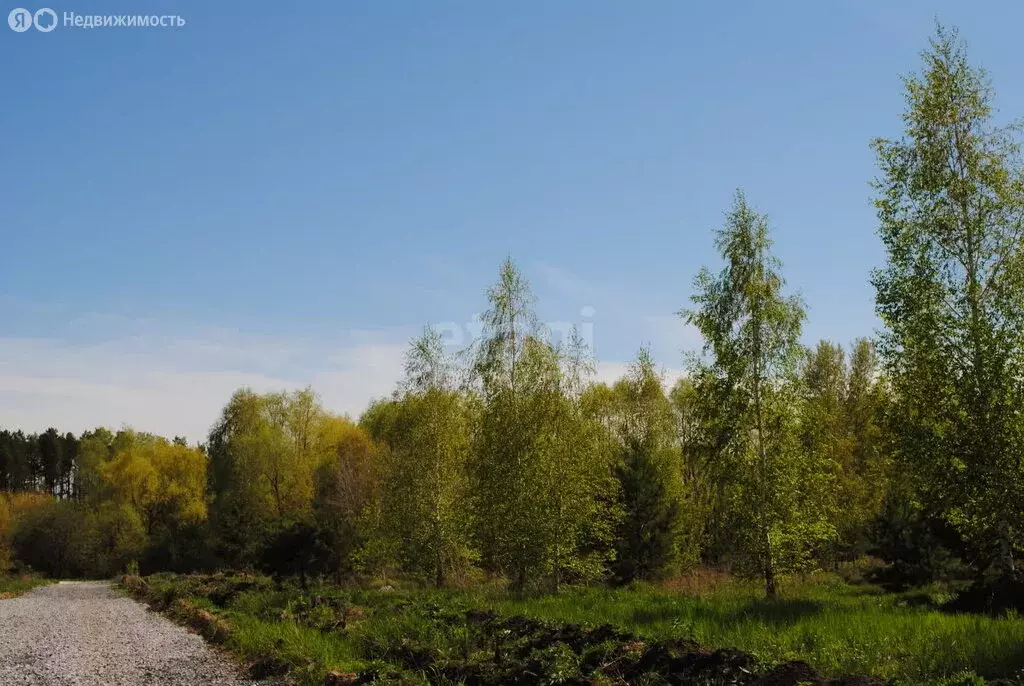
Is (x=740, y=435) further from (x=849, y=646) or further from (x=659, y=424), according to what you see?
(x=659, y=424)

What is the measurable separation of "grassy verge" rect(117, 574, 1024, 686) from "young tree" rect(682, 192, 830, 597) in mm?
3435

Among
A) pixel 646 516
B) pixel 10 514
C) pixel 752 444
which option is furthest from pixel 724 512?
pixel 10 514

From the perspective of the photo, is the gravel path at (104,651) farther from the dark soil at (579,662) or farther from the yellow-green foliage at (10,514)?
the yellow-green foliage at (10,514)

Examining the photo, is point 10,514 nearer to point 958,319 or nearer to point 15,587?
point 15,587

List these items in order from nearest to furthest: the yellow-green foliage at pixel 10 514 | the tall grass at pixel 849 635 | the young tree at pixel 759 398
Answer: the tall grass at pixel 849 635 → the young tree at pixel 759 398 → the yellow-green foliage at pixel 10 514

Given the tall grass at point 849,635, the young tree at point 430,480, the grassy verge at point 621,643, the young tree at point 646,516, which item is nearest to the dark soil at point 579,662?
the grassy verge at point 621,643

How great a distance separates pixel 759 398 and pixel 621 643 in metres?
12.8

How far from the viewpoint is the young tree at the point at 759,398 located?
21562 mm

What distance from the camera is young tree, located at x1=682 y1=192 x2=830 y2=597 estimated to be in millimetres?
21562

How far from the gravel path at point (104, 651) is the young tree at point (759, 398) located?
1416 centimetres

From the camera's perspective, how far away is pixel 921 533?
24719 mm

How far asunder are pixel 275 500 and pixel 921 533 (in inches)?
1680

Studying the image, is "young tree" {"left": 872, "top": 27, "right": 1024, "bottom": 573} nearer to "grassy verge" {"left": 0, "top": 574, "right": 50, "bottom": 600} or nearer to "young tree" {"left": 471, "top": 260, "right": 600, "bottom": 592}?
"young tree" {"left": 471, "top": 260, "right": 600, "bottom": 592}

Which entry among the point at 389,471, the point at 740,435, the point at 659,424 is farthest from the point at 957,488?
the point at 659,424
